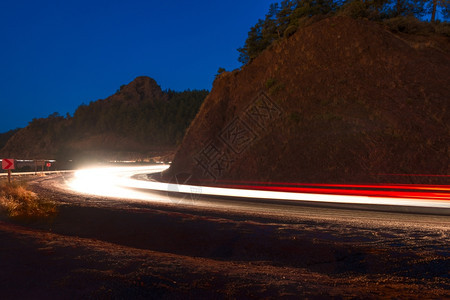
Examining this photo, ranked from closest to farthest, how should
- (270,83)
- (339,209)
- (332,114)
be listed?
(339,209) → (332,114) → (270,83)

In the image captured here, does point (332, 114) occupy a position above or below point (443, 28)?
below

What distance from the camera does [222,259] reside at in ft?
19.6

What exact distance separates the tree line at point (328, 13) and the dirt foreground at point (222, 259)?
91.7 ft

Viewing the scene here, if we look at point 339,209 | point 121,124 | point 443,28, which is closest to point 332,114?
point 339,209

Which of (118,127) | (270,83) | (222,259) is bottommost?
(222,259)

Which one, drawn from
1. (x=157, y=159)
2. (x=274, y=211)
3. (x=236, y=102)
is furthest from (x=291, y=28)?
(x=157, y=159)

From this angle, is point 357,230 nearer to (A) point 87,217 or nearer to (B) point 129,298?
(B) point 129,298

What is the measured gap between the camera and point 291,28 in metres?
32.5

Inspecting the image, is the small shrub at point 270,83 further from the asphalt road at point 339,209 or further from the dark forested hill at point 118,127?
the dark forested hill at point 118,127

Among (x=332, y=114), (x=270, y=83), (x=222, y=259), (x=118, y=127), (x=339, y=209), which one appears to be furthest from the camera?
(x=118, y=127)

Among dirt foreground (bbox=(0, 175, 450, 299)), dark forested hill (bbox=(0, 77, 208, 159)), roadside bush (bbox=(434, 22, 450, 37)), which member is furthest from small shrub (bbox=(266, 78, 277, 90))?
dark forested hill (bbox=(0, 77, 208, 159))

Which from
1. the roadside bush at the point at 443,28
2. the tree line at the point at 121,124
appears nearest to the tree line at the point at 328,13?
the roadside bush at the point at 443,28

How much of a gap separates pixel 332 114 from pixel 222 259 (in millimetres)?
20206

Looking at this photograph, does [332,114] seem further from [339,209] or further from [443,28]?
[443,28]
